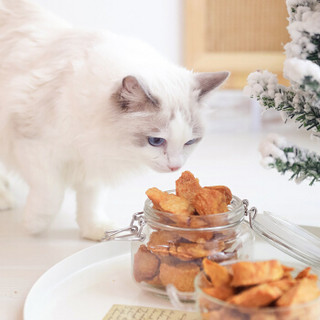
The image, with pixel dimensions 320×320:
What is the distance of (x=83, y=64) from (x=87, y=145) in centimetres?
19

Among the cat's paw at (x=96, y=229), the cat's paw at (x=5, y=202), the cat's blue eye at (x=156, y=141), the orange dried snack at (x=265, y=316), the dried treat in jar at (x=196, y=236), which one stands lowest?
the cat's paw at (x=5, y=202)

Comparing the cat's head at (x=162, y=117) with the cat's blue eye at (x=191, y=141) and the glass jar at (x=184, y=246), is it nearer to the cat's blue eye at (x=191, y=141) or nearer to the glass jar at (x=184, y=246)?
the cat's blue eye at (x=191, y=141)

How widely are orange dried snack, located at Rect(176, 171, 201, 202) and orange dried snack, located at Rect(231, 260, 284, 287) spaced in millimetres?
227

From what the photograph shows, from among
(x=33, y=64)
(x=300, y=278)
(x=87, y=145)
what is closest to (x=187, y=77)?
(x=87, y=145)

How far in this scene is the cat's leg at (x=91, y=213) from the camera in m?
1.23

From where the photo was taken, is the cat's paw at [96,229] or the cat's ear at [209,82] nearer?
the cat's ear at [209,82]

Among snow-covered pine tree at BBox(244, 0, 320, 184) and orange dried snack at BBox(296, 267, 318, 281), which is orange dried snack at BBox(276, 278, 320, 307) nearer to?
orange dried snack at BBox(296, 267, 318, 281)

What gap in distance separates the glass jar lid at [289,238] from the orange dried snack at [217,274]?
0.20 metres

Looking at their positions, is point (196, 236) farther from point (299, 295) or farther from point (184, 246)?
point (299, 295)

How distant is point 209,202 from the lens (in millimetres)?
816

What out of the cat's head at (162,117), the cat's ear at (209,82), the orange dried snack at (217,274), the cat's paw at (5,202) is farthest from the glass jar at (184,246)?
the cat's paw at (5,202)

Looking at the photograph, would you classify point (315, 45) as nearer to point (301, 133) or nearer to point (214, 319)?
point (214, 319)

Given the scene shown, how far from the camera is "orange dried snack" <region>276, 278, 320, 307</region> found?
1.99 feet

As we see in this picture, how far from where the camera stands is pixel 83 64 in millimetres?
1121
